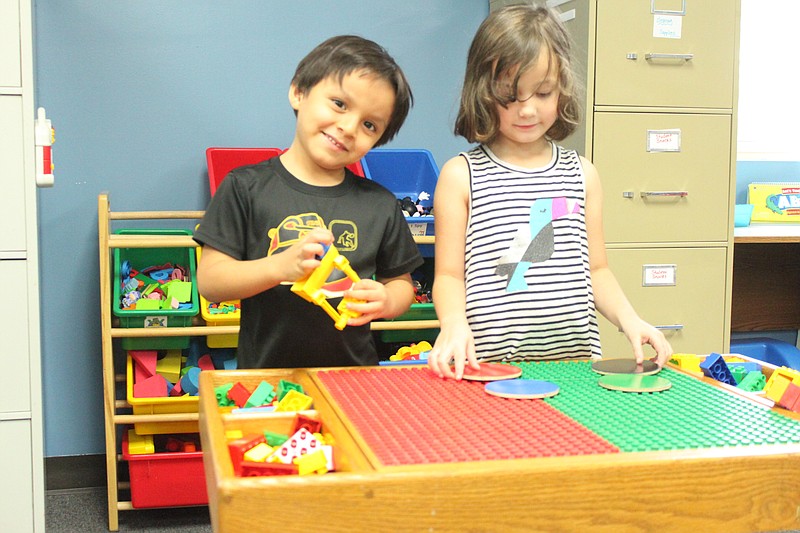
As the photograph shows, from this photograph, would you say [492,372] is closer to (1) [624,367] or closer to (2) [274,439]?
(1) [624,367]

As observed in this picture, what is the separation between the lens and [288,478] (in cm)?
70

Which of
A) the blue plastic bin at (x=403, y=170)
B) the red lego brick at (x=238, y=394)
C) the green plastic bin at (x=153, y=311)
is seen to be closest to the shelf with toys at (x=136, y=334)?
the green plastic bin at (x=153, y=311)

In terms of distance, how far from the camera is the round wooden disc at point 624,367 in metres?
1.15

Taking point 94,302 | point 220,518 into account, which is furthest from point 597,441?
point 94,302

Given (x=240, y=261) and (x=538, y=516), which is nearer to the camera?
(x=538, y=516)

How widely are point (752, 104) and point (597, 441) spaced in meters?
3.11

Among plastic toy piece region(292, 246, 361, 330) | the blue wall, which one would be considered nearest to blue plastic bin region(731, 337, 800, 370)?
the blue wall

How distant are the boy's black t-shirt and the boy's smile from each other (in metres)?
0.07

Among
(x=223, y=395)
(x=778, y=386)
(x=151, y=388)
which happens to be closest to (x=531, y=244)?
(x=778, y=386)

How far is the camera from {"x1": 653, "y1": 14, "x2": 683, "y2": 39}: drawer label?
2.43 m

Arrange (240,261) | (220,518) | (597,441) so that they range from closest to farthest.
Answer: (220,518), (597,441), (240,261)

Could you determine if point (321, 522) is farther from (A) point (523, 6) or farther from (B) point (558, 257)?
(A) point (523, 6)

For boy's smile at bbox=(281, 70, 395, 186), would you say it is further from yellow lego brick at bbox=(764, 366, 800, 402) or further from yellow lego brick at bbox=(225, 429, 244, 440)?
yellow lego brick at bbox=(764, 366, 800, 402)

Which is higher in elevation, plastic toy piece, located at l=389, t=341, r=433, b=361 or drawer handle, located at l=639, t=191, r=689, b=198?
drawer handle, located at l=639, t=191, r=689, b=198
